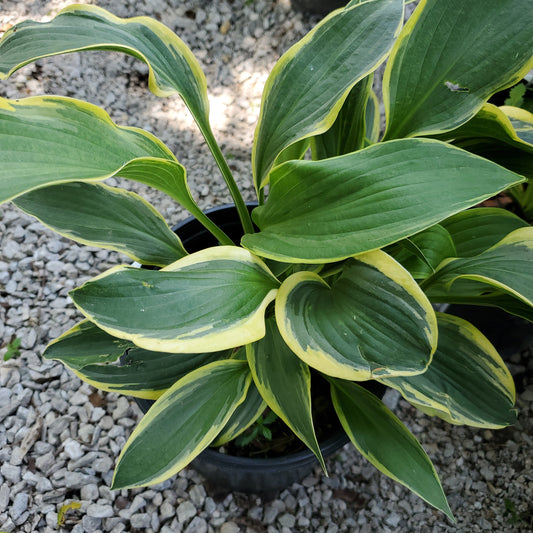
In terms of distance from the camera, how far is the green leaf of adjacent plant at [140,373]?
74 cm

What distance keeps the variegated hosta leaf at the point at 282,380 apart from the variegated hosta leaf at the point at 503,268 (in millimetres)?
236

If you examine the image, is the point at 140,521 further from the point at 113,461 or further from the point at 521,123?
the point at 521,123

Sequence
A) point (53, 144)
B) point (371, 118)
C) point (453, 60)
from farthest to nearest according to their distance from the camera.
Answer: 1. point (371, 118)
2. point (453, 60)
3. point (53, 144)

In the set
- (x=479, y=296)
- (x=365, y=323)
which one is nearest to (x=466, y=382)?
(x=479, y=296)

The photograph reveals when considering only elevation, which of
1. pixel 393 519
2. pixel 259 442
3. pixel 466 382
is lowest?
pixel 393 519

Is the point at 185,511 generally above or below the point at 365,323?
below

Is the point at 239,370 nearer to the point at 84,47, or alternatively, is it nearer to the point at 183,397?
the point at 183,397

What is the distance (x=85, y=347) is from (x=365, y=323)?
0.41 m

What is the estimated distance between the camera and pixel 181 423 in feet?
2.30

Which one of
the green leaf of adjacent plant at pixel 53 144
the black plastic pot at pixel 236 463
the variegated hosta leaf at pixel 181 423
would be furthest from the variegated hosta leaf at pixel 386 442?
the green leaf of adjacent plant at pixel 53 144

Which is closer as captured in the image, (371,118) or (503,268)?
(503,268)

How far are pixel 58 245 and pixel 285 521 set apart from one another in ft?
2.85

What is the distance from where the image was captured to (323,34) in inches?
27.0

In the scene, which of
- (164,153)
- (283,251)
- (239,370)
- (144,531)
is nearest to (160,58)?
(164,153)
